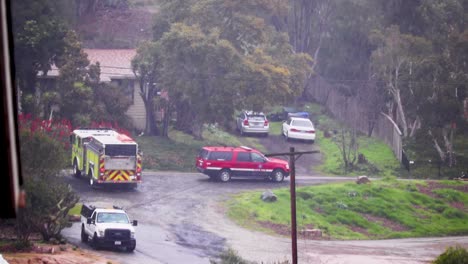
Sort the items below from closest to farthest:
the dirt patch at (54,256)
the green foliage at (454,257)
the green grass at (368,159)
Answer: the green foliage at (454,257)
the dirt patch at (54,256)
the green grass at (368,159)

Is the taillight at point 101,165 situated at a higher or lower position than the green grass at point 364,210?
higher

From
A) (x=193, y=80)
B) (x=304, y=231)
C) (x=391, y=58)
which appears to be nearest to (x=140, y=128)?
(x=193, y=80)

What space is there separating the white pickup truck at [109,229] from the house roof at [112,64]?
22279 millimetres

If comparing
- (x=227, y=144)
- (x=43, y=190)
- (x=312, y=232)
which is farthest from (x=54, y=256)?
(x=227, y=144)

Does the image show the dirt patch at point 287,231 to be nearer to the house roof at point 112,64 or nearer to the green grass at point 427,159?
the green grass at point 427,159

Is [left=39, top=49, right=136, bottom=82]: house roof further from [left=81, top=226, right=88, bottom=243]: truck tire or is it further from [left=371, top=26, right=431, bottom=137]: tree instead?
[left=81, top=226, right=88, bottom=243]: truck tire

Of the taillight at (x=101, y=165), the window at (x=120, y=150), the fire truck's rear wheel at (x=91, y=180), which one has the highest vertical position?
the window at (x=120, y=150)

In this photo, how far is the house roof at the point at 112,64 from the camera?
164 feet

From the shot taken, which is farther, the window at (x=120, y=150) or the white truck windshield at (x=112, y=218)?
the window at (x=120, y=150)

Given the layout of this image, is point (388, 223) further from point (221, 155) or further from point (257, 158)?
point (221, 155)

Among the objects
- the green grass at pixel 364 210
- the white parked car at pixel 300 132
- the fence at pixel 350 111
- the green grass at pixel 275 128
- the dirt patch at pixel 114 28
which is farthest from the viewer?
the dirt patch at pixel 114 28

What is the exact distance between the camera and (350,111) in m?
58.2

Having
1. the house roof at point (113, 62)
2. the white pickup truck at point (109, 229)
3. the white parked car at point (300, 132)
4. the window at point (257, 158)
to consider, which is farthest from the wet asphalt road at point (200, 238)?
the house roof at point (113, 62)

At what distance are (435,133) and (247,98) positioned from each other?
1190 centimetres
